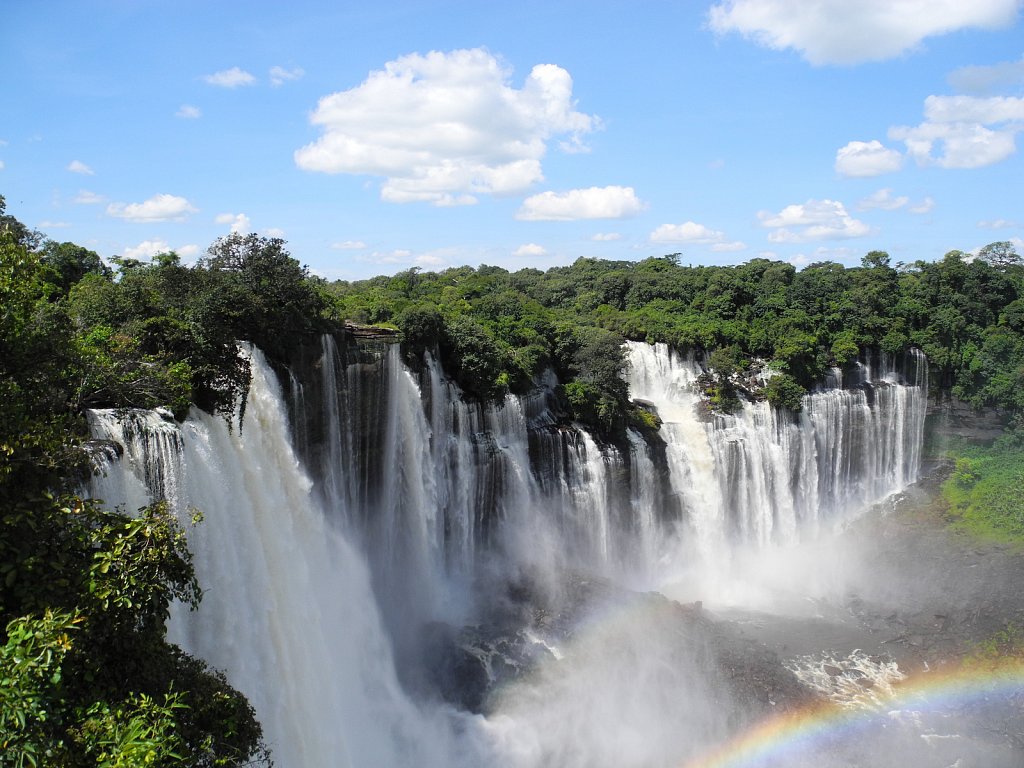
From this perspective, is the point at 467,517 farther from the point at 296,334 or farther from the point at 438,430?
the point at 296,334

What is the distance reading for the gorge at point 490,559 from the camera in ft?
45.6

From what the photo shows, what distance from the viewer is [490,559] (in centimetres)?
2616

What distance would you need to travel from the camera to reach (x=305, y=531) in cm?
1725

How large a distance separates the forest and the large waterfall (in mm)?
1093

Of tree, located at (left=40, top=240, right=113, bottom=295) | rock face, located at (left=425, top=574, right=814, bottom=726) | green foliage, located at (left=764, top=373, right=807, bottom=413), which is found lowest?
rock face, located at (left=425, top=574, right=814, bottom=726)

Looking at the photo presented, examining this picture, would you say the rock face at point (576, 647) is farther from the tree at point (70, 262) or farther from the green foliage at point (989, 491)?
the tree at point (70, 262)

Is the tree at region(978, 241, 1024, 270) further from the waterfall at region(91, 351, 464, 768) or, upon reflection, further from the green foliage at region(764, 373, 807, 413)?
the waterfall at region(91, 351, 464, 768)

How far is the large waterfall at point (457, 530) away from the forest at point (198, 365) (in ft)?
3.58

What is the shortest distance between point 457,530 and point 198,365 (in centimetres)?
1197

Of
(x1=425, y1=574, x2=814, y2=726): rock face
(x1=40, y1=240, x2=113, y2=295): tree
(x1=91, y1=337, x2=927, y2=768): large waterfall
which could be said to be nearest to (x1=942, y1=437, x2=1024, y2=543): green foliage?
(x1=91, y1=337, x2=927, y2=768): large waterfall

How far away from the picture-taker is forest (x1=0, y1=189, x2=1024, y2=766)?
24.4 feet

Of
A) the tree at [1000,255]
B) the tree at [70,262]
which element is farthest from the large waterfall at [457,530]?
the tree at [1000,255]

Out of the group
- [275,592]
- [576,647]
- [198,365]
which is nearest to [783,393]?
[576,647]

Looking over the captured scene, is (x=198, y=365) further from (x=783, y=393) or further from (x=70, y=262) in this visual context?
(x=783, y=393)
